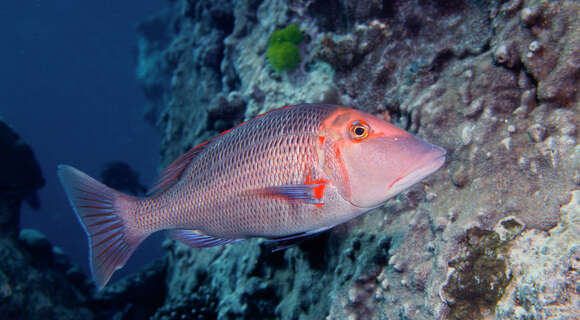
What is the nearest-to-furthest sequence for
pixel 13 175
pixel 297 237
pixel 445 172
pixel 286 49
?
pixel 297 237 < pixel 445 172 < pixel 286 49 < pixel 13 175

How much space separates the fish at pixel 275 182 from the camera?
1.74 metres

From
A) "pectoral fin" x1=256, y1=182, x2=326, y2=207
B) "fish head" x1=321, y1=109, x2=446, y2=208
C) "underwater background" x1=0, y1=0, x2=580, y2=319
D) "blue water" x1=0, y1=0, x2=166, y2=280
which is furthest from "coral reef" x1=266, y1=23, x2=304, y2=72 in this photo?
"blue water" x1=0, y1=0, x2=166, y2=280

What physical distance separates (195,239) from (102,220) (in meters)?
0.84

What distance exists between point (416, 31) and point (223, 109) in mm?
3423

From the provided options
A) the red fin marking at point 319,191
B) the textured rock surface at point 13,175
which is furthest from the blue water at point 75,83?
the red fin marking at point 319,191

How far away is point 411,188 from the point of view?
2.55 meters

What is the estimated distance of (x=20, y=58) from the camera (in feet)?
234

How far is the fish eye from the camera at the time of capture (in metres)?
1.83

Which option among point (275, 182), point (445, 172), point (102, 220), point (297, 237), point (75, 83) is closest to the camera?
point (275, 182)

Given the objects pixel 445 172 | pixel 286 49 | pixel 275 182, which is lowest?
pixel 445 172

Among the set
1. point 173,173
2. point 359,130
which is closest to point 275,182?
point 359,130

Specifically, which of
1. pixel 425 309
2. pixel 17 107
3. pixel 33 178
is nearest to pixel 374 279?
pixel 425 309

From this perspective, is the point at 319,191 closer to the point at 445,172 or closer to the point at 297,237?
the point at 297,237

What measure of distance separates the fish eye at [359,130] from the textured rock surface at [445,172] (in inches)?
33.7
